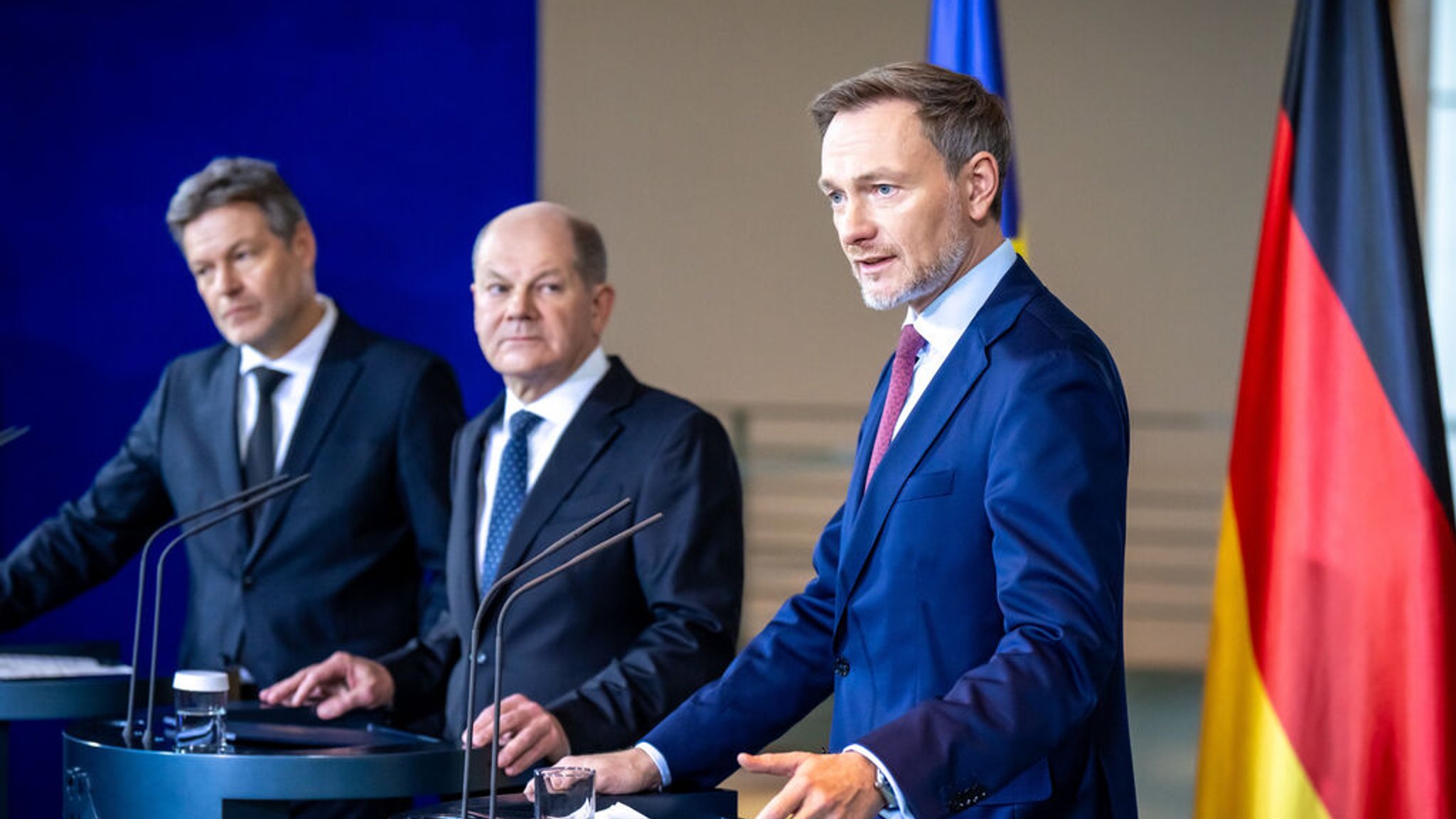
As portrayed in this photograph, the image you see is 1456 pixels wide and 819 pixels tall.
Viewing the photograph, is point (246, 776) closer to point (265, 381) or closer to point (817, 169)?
point (265, 381)

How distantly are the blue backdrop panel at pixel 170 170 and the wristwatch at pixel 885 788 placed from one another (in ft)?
8.85

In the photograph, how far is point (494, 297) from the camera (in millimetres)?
2969

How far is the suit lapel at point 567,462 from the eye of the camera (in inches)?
112

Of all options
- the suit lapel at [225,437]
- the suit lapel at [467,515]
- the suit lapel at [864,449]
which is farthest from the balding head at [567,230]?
the suit lapel at [864,449]

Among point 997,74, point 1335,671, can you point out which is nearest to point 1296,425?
point 1335,671

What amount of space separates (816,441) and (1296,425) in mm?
6883

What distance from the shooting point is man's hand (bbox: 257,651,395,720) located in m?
2.87

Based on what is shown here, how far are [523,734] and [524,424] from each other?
696 mm

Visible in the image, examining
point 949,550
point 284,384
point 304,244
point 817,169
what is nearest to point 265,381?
point 284,384

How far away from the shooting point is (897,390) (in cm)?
204

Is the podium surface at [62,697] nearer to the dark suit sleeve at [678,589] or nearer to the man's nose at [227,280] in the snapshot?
the man's nose at [227,280]

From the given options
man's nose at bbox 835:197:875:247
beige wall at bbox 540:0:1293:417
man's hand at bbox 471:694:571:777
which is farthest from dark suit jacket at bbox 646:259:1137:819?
beige wall at bbox 540:0:1293:417

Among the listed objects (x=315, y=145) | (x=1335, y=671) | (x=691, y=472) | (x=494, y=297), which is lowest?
(x=1335, y=671)

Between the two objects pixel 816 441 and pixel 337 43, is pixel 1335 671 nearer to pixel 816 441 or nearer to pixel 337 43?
pixel 337 43
